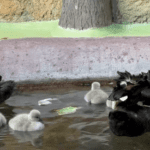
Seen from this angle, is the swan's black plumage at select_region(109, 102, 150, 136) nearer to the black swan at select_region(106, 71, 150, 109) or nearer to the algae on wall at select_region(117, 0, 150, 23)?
the black swan at select_region(106, 71, 150, 109)

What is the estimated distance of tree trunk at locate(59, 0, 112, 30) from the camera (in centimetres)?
609

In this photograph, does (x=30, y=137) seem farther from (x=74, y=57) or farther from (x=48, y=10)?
(x=48, y=10)

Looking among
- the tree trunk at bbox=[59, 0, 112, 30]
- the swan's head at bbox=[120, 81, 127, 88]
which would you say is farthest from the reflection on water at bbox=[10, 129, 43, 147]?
the tree trunk at bbox=[59, 0, 112, 30]

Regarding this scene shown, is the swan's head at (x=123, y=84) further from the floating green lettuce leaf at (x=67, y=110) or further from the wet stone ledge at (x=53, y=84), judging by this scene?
the wet stone ledge at (x=53, y=84)

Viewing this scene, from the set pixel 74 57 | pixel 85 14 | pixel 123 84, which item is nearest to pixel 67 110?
pixel 123 84

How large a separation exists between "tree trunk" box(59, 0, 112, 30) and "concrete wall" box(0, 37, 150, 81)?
25.2 inches

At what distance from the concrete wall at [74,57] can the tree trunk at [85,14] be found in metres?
0.64

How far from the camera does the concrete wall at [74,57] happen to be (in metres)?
5.54

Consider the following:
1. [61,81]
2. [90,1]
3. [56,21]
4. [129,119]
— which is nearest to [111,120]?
[129,119]

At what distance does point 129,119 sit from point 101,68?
3073mm

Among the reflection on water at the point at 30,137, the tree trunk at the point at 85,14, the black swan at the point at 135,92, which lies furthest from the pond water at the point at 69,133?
the tree trunk at the point at 85,14

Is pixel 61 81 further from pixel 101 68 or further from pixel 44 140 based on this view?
pixel 44 140

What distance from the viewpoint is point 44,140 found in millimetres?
2836

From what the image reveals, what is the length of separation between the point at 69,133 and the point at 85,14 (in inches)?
141
